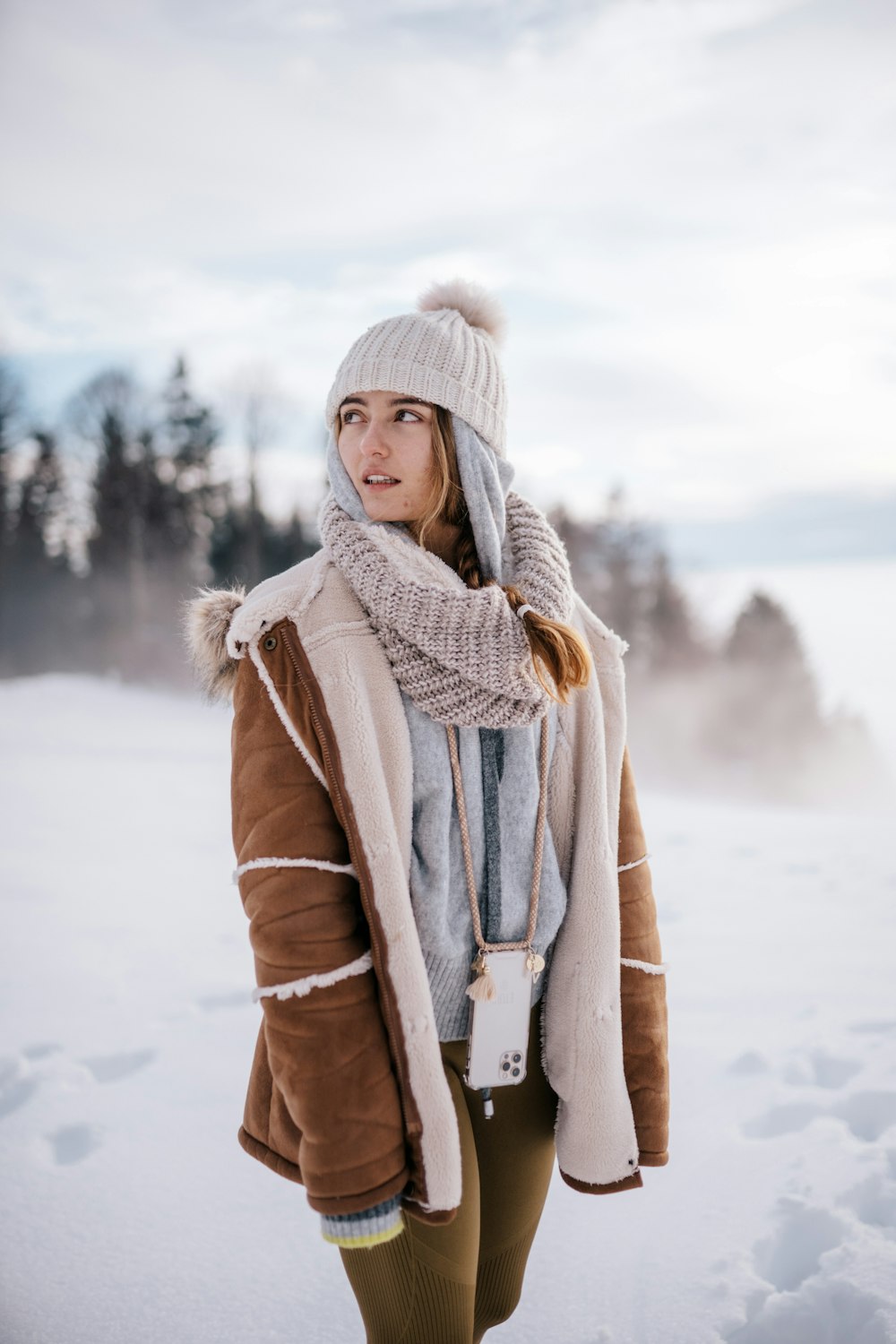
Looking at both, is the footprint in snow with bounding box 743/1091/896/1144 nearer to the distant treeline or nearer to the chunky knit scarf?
the chunky knit scarf

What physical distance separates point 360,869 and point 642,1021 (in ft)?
2.17

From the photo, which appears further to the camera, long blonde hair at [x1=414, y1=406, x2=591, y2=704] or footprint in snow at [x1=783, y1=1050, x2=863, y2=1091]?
footprint in snow at [x1=783, y1=1050, x2=863, y2=1091]

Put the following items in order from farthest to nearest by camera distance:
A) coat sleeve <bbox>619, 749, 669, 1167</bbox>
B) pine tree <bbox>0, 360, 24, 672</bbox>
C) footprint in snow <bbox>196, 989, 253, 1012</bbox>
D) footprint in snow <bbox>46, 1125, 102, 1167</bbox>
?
1. pine tree <bbox>0, 360, 24, 672</bbox>
2. footprint in snow <bbox>196, 989, 253, 1012</bbox>
3. footprint in snow <bbox>46, 1125, 102, 1167</bbox>
4. coat sleeve <bbox>619, 749, 669, 1167</bbox>

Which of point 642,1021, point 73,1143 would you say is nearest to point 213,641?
point 642,1021

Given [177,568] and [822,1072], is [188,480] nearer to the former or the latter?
[177,568]

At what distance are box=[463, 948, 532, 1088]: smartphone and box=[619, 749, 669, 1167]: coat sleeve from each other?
0.25 metres

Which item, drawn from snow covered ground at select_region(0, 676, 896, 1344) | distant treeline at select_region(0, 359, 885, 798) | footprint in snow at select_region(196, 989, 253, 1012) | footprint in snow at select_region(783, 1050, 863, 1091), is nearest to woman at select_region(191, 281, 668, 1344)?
snow covered ground at select_region(0, 676, 896, 1344)

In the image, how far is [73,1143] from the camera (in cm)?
245

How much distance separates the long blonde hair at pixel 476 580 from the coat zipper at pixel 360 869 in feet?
1.09

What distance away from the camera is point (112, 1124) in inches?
99.3

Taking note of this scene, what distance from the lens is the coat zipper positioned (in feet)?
3.99

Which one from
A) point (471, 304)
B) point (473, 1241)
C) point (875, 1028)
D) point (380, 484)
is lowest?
point (875, 1028)

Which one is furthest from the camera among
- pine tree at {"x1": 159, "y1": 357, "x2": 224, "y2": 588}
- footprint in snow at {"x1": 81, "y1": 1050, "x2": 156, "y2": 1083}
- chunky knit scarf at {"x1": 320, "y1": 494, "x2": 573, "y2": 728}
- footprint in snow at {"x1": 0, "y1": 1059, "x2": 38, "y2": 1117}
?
pine tree at {"x1": 159, "y1": 357, "x2": 224, "y2": 588}

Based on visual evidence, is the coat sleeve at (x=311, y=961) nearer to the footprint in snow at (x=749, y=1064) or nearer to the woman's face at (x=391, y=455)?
the woman's face at (x=391, y=455)
